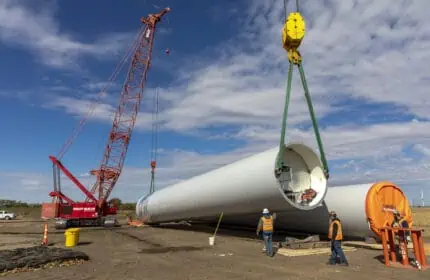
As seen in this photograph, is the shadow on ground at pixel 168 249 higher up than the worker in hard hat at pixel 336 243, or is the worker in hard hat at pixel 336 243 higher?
the worker in hard hat at pixel 336 243

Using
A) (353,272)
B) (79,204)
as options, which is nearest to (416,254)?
(353,272)

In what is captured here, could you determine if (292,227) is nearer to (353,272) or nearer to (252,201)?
(252,201)

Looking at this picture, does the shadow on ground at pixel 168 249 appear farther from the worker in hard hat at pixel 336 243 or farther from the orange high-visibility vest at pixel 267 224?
the worker in hard hat at pixel 336 243

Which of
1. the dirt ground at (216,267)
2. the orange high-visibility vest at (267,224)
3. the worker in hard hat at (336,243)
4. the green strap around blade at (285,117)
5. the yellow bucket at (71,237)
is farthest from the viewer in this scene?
the yellow bucket at (71,237)

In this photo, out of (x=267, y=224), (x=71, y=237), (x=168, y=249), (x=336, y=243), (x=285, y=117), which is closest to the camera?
(x=336, y=243)

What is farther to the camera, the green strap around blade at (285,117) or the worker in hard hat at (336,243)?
the green strap around blade at (285,117)

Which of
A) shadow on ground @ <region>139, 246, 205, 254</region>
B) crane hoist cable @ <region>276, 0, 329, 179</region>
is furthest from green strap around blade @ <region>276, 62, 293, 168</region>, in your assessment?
shadow on ground @ <region>139, 246, 205, 254</region>

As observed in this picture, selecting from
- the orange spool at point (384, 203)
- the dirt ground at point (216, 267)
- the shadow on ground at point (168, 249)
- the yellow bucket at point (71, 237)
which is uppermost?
the orange spool at point (384, 203)

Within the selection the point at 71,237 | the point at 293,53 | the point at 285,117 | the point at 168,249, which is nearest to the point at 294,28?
the point at 293,53

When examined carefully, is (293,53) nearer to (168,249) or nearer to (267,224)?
(267,224)

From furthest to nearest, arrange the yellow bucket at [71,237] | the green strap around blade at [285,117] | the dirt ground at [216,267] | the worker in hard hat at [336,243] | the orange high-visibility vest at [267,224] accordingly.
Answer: the yellow bucket at [71,237] < the green strap around blade at [285,117] < the orange high-visibility vest at [267,224] < the worker in hard hat at [336,243] < the dirt ground at [216,267]

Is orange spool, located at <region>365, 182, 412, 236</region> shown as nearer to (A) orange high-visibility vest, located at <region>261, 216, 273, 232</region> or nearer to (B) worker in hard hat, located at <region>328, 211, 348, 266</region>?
(B) worker in hard hat, located at <region>328, 211, 348, 266</region>

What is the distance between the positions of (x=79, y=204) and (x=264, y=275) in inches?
1087

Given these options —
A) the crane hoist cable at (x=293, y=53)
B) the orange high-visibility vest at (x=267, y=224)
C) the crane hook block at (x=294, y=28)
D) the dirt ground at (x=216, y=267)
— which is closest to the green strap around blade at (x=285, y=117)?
the crane hoist cable at (x=293, y=53)
